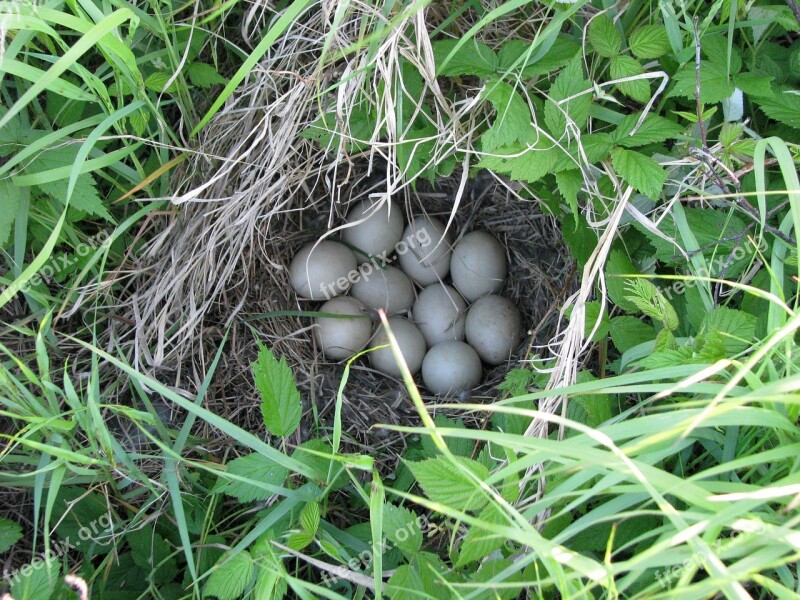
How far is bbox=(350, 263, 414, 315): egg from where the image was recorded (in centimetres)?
180

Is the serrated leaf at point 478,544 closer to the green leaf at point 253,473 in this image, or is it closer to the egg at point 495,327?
the green leaf at point 253,473

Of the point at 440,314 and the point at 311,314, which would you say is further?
the point at 440,314

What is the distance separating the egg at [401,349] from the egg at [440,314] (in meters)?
0.04

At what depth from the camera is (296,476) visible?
1283 mm

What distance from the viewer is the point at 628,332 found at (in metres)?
1.21

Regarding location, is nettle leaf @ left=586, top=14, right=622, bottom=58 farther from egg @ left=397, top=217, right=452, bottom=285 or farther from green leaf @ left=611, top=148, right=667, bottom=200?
egg @ left=397, top=217, right=452, bottom=285

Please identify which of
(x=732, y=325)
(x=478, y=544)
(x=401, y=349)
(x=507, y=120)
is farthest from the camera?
(x=401, y=349)

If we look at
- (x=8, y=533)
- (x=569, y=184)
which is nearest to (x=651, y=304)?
(x=569, y=184)

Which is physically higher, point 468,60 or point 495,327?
point 468,60

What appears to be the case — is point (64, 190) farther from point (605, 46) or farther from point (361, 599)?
point (605, 46)

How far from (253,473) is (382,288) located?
739 mm

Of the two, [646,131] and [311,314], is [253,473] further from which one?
[646,131]

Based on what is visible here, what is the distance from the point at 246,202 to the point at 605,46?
0.77m
